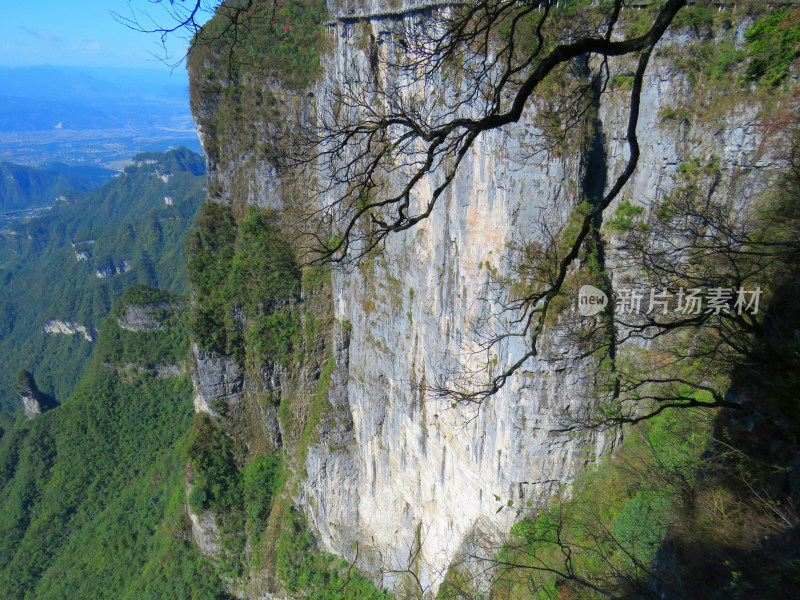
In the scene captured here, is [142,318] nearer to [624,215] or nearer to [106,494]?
[106,494]

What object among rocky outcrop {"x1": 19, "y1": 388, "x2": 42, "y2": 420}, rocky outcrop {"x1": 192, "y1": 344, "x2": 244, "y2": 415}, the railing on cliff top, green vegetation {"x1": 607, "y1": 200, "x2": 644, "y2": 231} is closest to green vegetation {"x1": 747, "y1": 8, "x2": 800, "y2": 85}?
the railing on cliff top

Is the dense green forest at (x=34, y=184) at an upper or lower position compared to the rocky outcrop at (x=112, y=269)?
upper

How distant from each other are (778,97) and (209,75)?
20.5 m

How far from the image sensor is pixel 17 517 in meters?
28.2

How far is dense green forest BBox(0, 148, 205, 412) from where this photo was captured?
60531mm

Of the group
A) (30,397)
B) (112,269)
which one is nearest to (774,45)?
(30,397)

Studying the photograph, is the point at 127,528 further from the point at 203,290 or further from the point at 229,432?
the point at 203,290

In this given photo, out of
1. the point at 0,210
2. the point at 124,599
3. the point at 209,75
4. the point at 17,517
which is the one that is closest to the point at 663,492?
the point at 209,75

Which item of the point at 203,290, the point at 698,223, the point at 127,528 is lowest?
the point at 127,528

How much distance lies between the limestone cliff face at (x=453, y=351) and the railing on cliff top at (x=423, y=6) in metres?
0.26

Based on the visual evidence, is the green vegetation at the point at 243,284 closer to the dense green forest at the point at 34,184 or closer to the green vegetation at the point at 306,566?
the green vegetation at the point at 306,566

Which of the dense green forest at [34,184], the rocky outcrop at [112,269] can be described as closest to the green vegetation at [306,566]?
the rocky outcrop at [112,269]

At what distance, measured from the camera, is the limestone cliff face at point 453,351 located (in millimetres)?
8008

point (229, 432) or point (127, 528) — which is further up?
point (229, 432)
